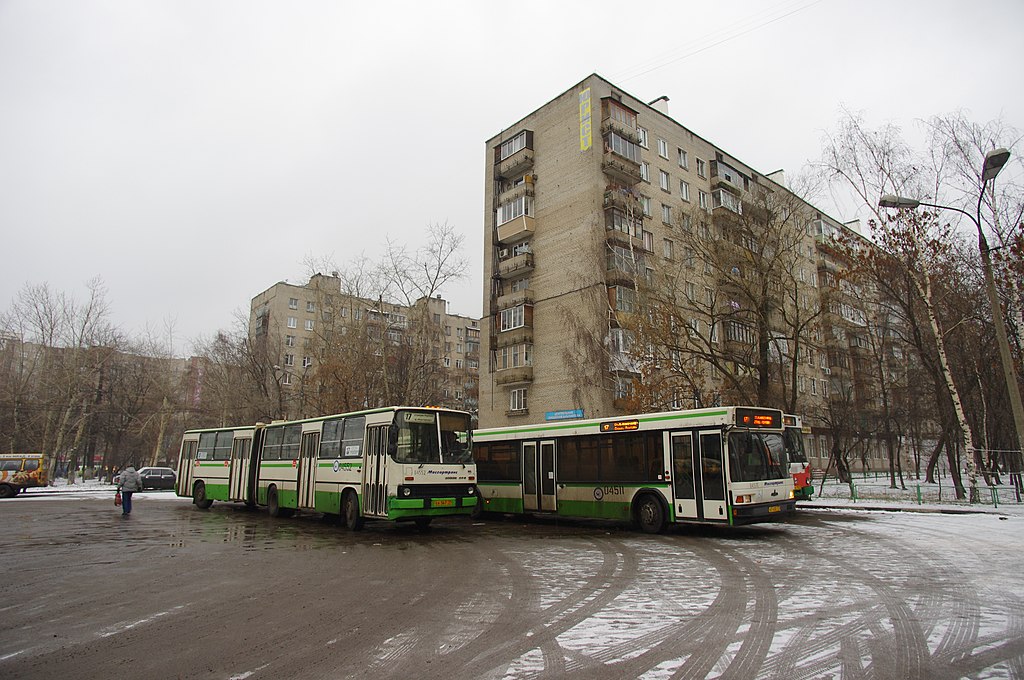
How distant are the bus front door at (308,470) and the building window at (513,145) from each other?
3122 centimetres

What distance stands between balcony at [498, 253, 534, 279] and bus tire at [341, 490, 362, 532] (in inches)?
1091

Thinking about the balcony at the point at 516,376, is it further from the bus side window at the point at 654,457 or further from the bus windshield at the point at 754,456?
the bus windshield at the point at 754,456

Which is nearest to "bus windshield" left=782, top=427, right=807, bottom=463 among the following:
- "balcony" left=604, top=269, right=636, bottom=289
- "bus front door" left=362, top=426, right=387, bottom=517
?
"bus front door" left=362, top=426, right=387, bottom=517

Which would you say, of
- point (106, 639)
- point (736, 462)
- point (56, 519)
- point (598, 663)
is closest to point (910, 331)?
point (736, 462)

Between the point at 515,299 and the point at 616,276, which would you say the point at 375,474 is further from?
the point at 515,299

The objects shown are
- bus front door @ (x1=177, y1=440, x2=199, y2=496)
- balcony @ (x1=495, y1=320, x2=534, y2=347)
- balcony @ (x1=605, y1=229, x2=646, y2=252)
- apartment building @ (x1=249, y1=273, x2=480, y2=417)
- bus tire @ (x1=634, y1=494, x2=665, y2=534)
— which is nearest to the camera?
bus tire @ (x1=634, y1=494, x2=665, y2=534)

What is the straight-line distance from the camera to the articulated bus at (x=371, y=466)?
15016mm

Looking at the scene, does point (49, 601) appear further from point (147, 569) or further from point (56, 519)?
point (56, 519)

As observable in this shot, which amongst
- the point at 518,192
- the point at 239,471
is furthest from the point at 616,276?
the point at 239,471

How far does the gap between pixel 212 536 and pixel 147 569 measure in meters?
5.17

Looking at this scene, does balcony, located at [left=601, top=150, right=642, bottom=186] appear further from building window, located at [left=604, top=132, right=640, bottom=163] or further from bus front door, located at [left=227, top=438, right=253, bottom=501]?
bus front door, located at [left=227, top=438, right=253, bottom=501]

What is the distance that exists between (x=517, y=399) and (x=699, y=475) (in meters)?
27.7

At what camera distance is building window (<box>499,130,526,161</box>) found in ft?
147

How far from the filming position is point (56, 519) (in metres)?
20.1
